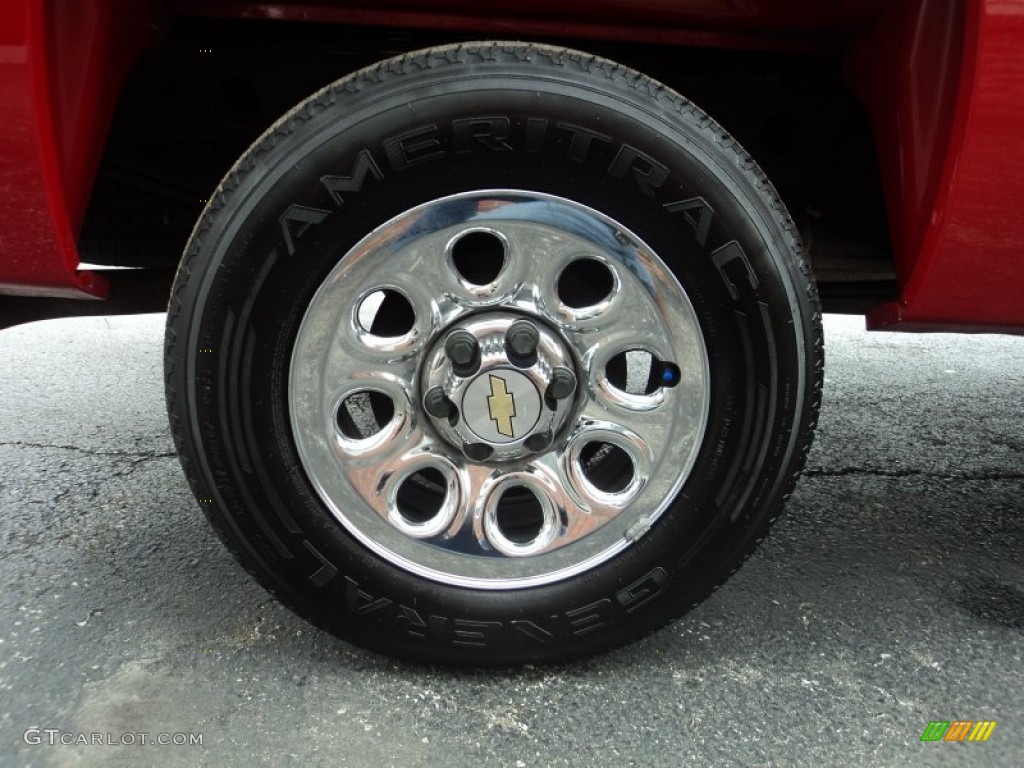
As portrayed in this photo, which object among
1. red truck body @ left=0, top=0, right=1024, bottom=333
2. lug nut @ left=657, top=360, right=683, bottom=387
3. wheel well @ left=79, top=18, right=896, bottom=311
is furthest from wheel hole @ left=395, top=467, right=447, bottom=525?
wheel well @ left=79, top=18, right=896, bottom=311

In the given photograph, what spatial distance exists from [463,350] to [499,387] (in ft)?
0.30

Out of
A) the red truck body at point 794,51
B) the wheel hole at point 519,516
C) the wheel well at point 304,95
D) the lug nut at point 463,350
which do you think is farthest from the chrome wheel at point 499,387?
the wheel well at point 304,95

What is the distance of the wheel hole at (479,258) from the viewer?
1.62 m

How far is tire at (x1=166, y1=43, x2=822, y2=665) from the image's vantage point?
127cm

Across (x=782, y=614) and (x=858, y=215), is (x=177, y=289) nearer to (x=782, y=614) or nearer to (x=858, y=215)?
(x=782, y=614)

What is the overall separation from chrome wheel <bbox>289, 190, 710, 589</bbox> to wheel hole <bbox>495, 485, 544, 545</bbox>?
161mm

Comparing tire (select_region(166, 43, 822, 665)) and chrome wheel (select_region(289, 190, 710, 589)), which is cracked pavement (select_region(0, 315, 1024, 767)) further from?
chrome wheel (select_region(289, 190, 710, 589))

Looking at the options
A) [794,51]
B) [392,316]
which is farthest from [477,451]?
[794,51]

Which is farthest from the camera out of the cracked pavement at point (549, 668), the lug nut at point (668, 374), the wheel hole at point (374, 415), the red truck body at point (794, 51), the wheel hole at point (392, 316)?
the wheel hole at point (392, 316)

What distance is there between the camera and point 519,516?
1.65 metres

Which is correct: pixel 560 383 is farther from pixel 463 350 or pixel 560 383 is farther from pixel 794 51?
pixel 794 51

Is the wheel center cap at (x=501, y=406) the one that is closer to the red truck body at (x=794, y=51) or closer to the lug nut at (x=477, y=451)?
the lug nut at (x=477, y=451)

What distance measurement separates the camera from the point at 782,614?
1.65m

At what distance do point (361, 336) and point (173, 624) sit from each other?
732 mm
